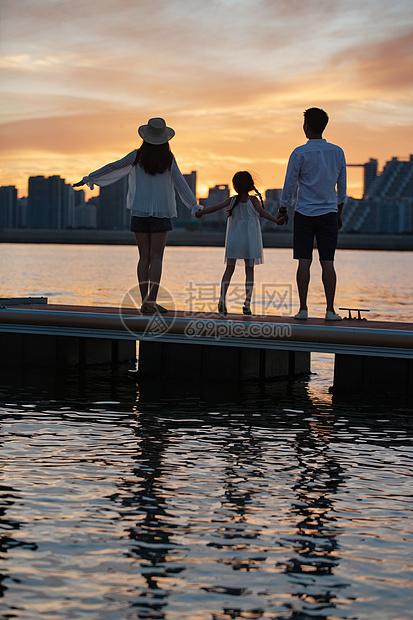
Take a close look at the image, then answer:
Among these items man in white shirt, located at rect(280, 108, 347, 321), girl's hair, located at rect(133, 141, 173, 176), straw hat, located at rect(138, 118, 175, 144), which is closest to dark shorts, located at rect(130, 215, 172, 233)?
girl's hair, located at rect(133, 141, 173, 176)

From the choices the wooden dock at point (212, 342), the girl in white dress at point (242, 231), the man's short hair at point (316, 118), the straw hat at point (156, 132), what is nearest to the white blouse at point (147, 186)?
the straw hat at point (156, 132)

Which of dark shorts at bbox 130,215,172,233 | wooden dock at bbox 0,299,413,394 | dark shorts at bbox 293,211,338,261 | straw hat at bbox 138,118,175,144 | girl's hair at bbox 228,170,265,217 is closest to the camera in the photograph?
wooden dock at bbox 0,299,413,394

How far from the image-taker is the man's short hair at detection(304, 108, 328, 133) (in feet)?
30.0

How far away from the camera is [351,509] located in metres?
5.61

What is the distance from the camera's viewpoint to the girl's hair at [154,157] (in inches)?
387

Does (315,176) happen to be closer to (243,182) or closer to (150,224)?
(243,182)

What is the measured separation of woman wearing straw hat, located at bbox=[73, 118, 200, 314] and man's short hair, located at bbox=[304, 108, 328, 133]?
162 cm

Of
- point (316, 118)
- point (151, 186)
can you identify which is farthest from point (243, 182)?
point (316, 118)

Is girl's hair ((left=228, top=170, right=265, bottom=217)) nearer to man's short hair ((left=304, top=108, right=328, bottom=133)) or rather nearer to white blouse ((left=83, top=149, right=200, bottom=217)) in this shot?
white blouse ((left=83, top=149, right=200, bottom=217))

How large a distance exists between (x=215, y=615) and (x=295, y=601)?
430 mm

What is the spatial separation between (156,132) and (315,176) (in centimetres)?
190

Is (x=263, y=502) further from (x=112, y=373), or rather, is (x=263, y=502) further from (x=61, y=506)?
(x=112, y=373)

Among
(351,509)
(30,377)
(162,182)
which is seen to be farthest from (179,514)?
(30,377)

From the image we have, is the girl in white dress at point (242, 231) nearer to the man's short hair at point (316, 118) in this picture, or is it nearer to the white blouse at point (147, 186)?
the white blouse at point (147, 186)
